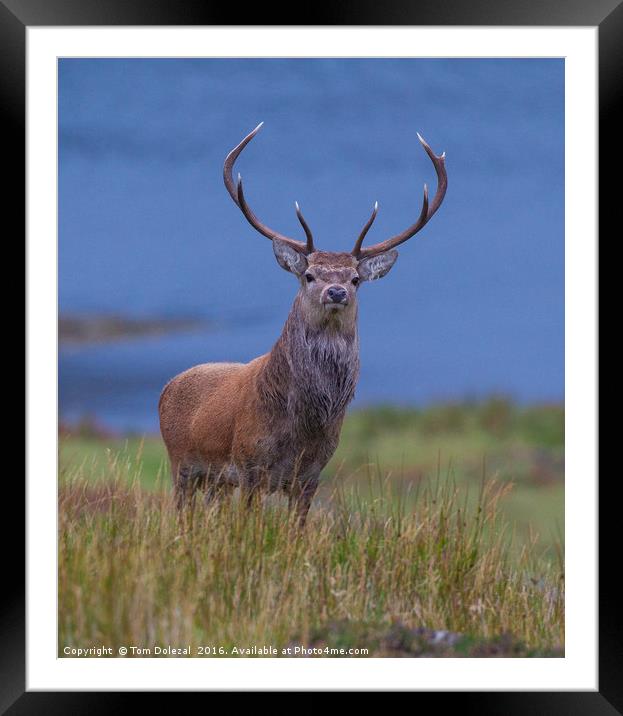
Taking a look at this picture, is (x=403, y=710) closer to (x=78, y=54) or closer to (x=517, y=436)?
(x=78, y=54)

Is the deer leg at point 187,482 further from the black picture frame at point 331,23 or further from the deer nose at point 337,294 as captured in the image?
the black picture frame at point 331,23

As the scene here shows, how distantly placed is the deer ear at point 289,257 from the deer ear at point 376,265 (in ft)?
1.08

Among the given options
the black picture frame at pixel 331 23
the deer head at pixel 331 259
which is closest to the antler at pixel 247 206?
the deer head at pixel 331 259

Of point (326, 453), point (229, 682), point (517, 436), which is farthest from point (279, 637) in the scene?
point (517, 436)

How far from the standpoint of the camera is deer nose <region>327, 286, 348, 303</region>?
6.35 metres

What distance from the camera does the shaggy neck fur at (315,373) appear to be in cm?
668

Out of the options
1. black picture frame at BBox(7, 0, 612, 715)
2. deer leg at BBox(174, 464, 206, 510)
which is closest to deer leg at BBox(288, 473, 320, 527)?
deer leg at BBox(174, 464, 206, 510)

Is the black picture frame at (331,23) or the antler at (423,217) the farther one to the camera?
the antler at (423,217)

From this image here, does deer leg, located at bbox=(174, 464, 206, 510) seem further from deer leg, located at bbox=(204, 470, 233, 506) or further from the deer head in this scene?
the deer head

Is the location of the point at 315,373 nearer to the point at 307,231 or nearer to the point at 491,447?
the point at 307,231

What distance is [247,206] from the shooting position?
Result: 22.9ft

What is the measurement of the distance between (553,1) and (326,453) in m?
2.80

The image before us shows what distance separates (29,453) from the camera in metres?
5.70

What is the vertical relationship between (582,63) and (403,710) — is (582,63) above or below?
above
